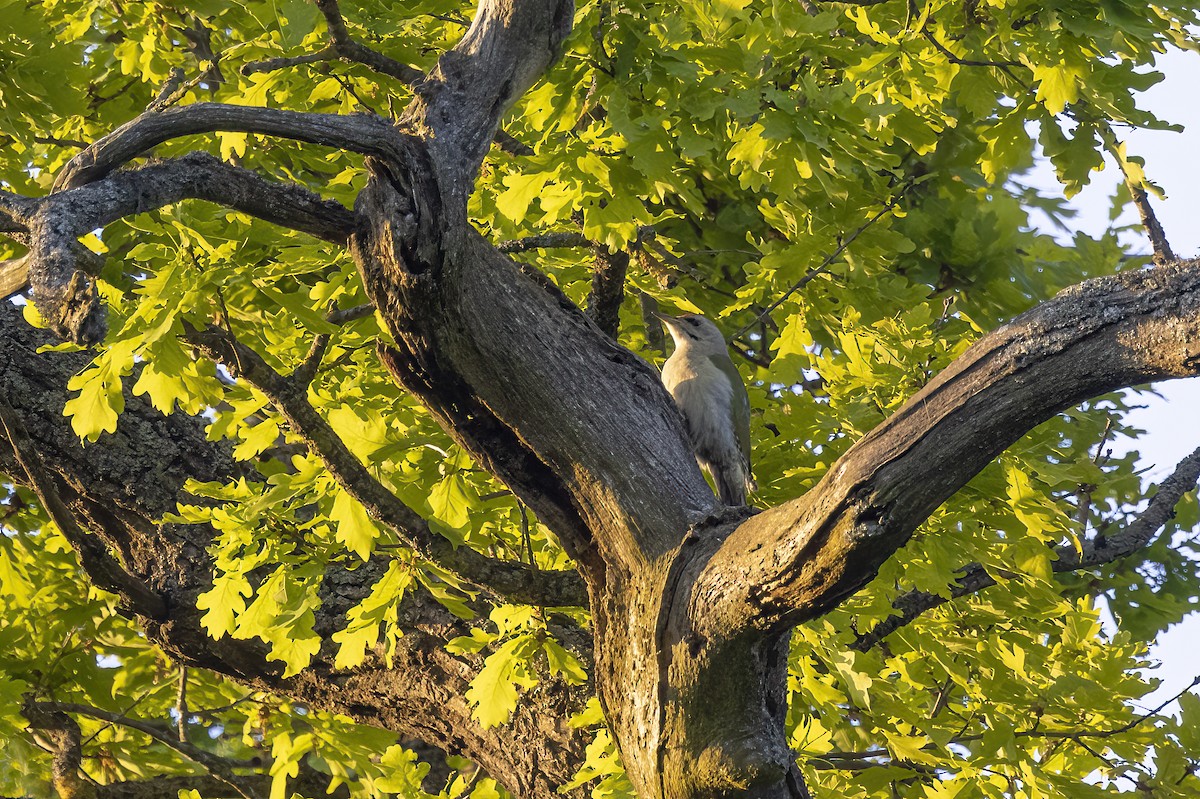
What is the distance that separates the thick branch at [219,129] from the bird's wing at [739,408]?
116 inches

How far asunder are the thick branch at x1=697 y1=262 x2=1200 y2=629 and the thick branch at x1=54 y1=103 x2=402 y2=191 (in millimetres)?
1455

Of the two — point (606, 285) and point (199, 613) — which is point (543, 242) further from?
point (199, 613)

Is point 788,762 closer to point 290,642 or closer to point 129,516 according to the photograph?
point 290,642

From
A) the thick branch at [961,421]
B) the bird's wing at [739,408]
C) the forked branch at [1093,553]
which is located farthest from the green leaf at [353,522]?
the forked branch at [1093,553]

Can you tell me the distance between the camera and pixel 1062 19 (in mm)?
3676

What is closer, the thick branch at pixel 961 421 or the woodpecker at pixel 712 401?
the thick branch at pixel 961 421

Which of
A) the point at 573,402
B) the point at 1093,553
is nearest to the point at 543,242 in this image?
the point at 573,402

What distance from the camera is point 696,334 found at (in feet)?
20.1

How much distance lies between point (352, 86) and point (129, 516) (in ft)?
7.26

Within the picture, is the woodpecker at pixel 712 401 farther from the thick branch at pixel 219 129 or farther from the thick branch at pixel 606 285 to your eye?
the thick branch at pixel 219 129

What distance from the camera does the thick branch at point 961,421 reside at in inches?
99.5

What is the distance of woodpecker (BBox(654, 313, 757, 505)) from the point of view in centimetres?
559

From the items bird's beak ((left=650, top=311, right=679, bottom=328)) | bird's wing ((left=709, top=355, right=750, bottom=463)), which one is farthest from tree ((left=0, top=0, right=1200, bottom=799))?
bird's beak ((left=650, top=311, right=679, bottom=328))

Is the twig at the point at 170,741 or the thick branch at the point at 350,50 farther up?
the thick branch at the point at 350,50
